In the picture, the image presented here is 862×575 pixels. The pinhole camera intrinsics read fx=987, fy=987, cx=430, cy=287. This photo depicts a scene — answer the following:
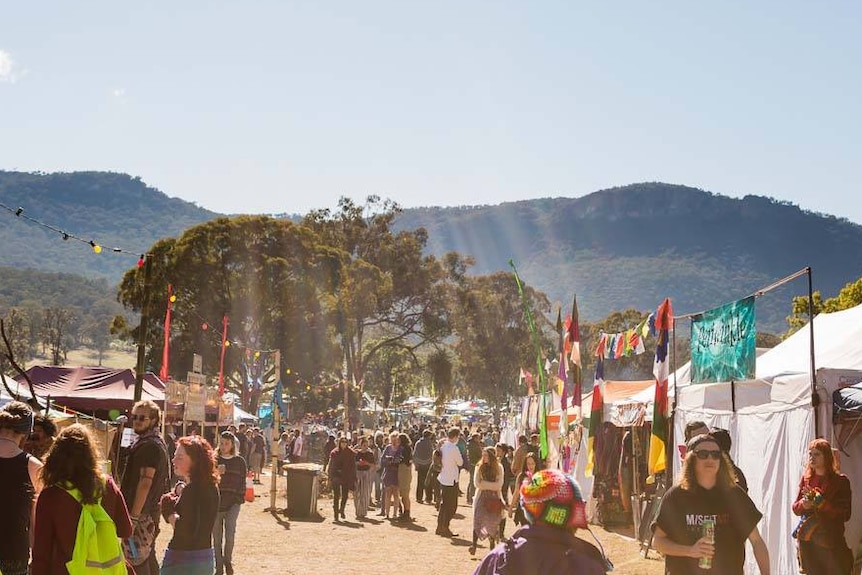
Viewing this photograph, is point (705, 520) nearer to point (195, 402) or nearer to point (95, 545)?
point (95, 545)

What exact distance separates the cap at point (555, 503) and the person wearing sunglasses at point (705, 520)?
1.82 m

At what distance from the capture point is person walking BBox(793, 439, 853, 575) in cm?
816

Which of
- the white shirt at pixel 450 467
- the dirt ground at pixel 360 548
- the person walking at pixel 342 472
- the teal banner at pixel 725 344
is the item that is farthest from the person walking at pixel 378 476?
the teal banner at pixel 725 344

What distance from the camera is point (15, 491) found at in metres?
5.51

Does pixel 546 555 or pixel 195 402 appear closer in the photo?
pixel 546 555

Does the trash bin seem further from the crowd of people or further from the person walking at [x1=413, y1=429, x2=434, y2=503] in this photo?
the crowd of people

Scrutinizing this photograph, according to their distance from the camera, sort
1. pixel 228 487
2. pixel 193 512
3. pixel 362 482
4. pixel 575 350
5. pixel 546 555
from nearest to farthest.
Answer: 1. pixel 546 555
2. pixel 193 512
3. pixel 228 487
4. pixel 575 350
5. pixel 362 482

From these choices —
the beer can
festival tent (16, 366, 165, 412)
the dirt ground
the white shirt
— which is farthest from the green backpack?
festival tent (16, 366, 165, 412)

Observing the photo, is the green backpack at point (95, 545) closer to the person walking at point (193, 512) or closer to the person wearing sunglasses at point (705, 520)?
the person walking at point (193, 512)

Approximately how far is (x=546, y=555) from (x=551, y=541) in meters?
0.06

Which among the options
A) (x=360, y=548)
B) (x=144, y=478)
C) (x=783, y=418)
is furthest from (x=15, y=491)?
(x=360, y=548)

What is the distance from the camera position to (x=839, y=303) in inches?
1195

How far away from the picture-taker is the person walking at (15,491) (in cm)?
547

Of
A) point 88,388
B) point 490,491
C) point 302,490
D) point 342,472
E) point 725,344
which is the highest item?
point 725,344
